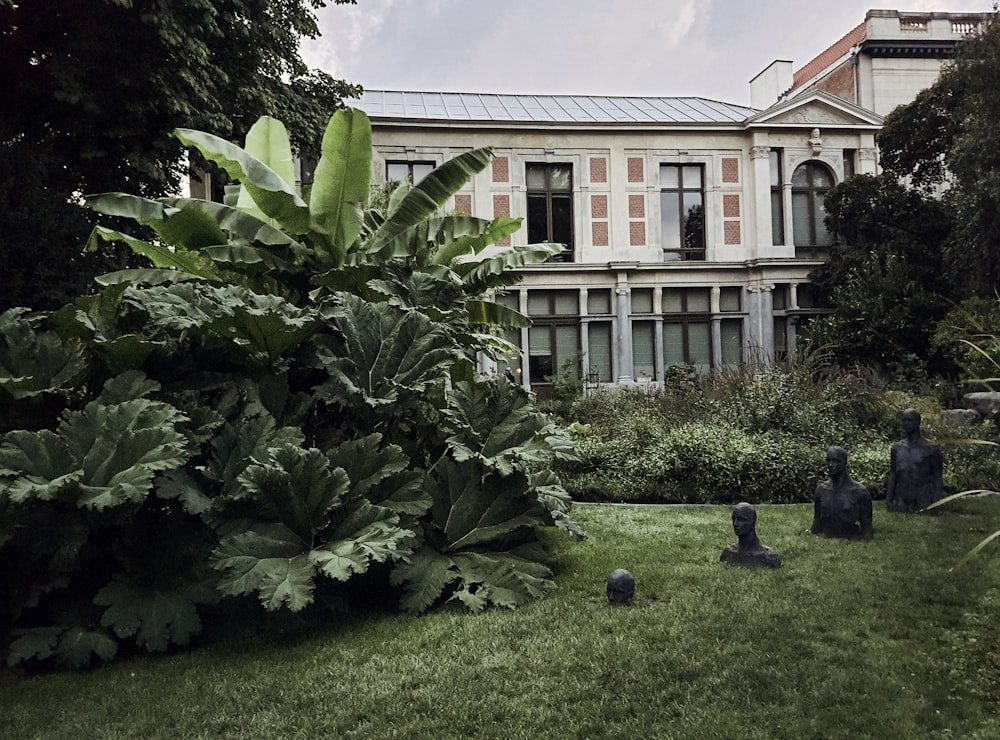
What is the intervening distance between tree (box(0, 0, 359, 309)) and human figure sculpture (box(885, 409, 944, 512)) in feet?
34.8

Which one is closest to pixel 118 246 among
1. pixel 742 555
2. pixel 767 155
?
pixel 742 555

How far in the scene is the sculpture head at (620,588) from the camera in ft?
15.5

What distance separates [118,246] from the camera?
12625 millimetres

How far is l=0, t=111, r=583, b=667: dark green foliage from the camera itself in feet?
13.1

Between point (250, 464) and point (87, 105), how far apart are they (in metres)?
8.86

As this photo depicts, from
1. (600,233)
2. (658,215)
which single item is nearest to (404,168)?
(600,233)

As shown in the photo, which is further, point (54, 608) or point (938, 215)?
point (938, 215)

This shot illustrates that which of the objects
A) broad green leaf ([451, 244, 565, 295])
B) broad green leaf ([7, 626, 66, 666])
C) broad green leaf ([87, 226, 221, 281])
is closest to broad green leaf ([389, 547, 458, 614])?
broad green leaf ([7, 626, 66, 666])

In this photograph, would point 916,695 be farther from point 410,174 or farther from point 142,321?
point 410,174

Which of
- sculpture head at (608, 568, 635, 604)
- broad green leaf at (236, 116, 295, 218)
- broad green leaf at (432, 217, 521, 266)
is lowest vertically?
sculpture head at (608, 568, 635, 604)

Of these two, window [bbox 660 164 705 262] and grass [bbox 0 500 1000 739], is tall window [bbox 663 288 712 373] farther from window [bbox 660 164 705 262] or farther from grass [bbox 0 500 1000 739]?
grass [bbox 0 500 1000 739]

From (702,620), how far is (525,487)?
155 cm

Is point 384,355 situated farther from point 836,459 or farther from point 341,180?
point 836,459

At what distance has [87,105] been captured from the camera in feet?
34.5
